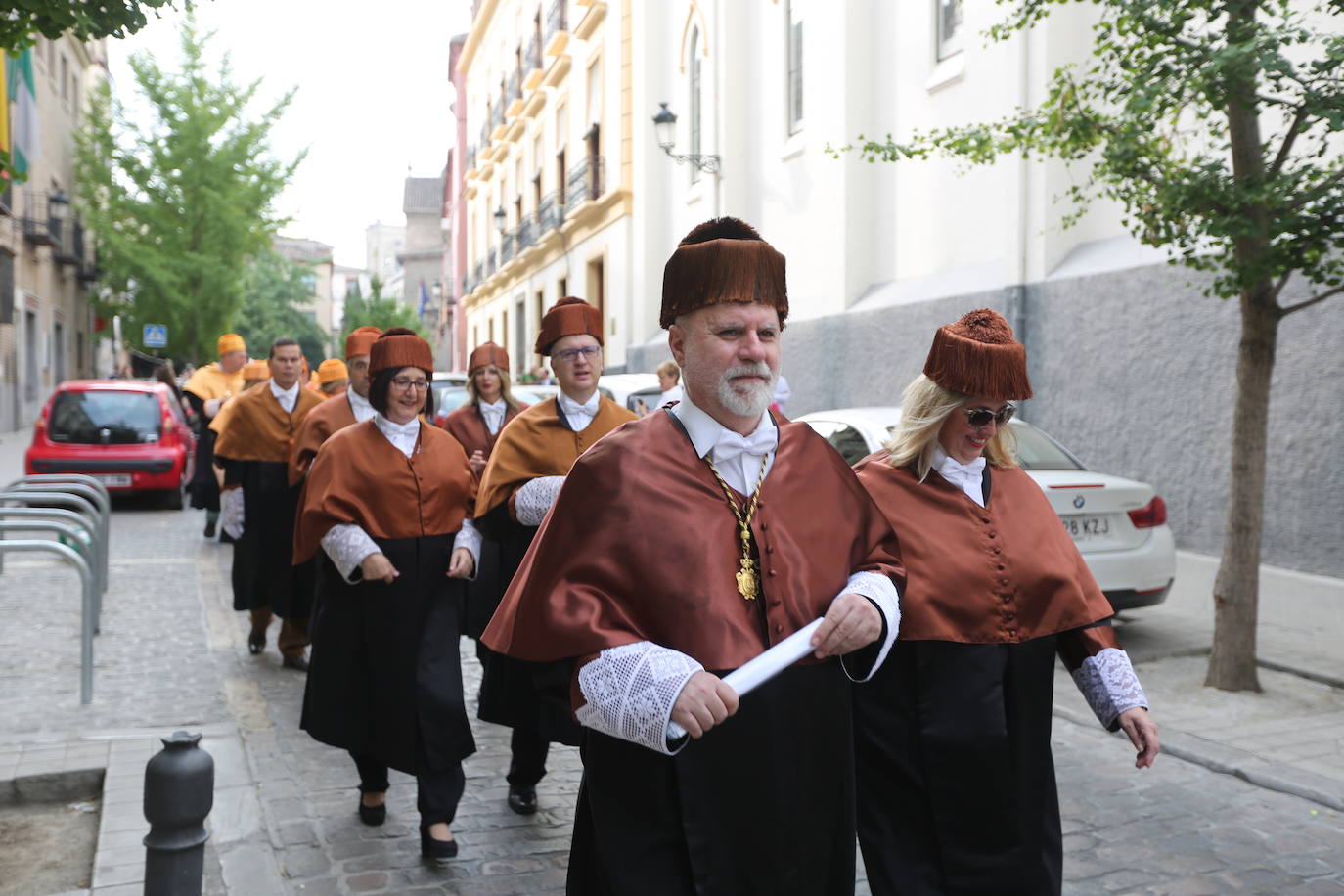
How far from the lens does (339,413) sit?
7.21 metres

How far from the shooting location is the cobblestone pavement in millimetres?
4504

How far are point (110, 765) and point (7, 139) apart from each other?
530 inches

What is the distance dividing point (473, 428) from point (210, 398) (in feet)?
24.2

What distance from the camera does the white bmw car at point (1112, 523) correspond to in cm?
797

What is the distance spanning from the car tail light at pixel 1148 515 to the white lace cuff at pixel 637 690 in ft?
20.9

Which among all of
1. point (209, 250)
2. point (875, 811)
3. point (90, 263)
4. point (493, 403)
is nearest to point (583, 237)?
point (209, 250)

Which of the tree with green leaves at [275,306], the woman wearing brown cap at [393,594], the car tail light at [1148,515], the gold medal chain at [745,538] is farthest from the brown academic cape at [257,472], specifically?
the tree with green leaves at [275,306]

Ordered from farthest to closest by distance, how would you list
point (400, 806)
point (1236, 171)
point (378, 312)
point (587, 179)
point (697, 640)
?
point (378, 312) → point (587, 179) → point (1236, 171) → point (400, 806) → point (697, 640)

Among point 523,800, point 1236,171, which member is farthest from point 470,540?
point 1236,171

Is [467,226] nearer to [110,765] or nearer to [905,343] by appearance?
[905,343]

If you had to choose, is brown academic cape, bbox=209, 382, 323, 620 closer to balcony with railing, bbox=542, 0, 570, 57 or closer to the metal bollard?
the metal bollard

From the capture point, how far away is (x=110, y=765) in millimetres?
5457

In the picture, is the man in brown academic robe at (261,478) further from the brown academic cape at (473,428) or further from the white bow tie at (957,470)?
the white bow tie at (957,470)

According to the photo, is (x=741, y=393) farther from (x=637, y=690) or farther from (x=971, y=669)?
(x=971, y=669)
